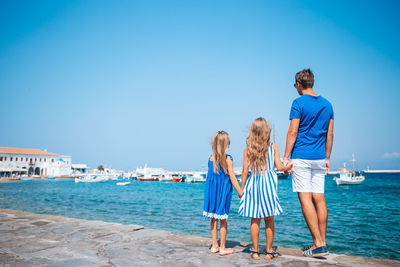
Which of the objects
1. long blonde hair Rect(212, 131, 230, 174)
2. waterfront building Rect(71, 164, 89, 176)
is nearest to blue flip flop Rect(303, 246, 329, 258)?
long blonde hair Rect(212, 131, 230, 174)

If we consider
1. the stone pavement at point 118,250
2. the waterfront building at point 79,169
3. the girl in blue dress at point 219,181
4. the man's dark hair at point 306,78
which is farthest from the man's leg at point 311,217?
the waterfront building at point 79,169

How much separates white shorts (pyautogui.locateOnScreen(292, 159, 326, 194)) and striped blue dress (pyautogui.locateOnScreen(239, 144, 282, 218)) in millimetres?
294

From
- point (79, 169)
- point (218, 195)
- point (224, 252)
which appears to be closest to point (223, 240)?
point (224, 252)

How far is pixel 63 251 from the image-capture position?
11.8 feet

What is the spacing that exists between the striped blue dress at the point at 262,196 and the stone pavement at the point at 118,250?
56 cm

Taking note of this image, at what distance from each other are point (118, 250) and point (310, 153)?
2892 millimetres

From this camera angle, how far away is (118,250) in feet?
12.0

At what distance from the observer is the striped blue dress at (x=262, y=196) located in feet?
11.4

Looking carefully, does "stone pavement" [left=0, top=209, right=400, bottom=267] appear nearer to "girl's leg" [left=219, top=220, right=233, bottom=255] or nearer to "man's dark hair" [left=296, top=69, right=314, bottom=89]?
"girl's leg" [left=219, top=220, right=233, bottom=255]

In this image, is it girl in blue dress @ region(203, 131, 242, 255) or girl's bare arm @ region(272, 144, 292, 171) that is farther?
girl in blue dress @ region(203, 131, 242, 255)

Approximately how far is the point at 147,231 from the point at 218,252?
1.82 metres

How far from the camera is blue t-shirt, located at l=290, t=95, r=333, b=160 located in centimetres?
339

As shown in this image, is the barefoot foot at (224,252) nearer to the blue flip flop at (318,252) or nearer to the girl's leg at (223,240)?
the girl's leg at (223,240)

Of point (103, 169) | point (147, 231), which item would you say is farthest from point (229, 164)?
point (103, 169)
